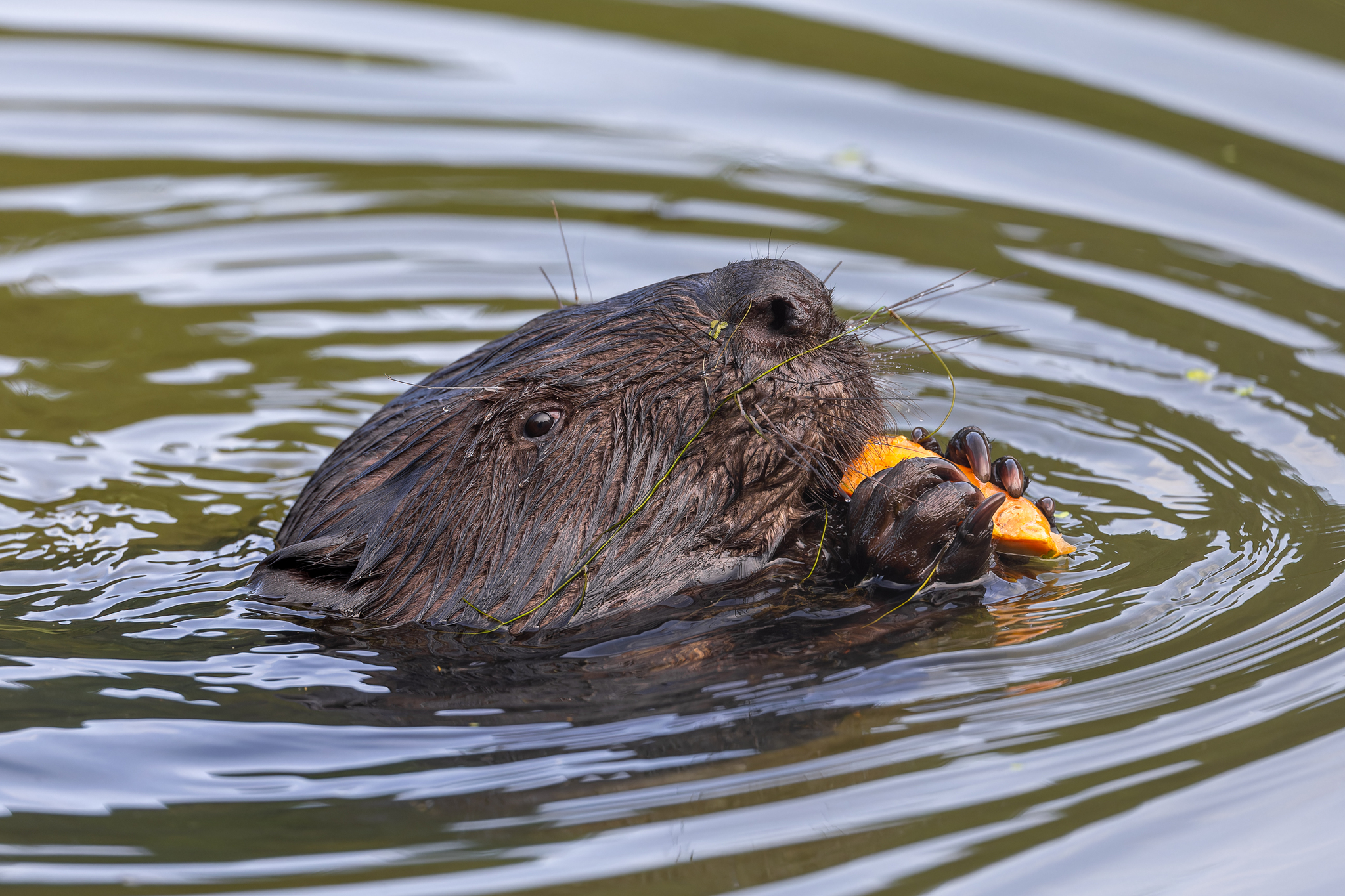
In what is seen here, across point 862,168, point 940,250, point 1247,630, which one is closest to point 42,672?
point 1247,630

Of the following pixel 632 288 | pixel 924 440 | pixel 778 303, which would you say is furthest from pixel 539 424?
pixel 632 288

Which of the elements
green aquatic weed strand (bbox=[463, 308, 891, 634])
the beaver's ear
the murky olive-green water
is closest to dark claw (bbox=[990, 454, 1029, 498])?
the murky olive-green water

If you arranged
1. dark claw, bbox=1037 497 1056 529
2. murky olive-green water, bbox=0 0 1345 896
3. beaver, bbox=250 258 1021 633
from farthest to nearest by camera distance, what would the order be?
dark claw, bbox=1037 497 1056 529, beaver, bbox=250 258 1021 633, murky olive-green water, bbox=0 0 1345 896

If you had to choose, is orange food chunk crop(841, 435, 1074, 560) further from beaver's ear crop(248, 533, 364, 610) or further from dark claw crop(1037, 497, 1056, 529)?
beaver's ear crop(248, 533, 364, 610)

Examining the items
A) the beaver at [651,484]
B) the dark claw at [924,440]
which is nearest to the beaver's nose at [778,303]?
the beaver at [651,484]

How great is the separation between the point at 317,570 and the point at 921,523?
70.6 inches

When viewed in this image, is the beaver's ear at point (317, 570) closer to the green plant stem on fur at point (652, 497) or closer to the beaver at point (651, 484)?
the beaver at point (651, 484)

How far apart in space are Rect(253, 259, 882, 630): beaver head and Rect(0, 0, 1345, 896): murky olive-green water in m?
0.23

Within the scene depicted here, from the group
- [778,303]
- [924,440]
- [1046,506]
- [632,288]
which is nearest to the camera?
[778,303]

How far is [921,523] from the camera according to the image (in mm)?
4238

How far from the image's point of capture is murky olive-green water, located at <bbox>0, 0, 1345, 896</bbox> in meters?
3.54

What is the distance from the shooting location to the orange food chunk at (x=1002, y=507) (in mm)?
4441

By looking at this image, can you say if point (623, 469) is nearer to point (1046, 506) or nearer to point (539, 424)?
point (539, 424)

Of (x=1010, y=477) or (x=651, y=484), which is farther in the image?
(x=1010, y=477)
